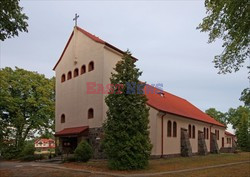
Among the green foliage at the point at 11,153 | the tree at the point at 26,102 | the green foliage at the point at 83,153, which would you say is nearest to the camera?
the green foliage at the point at 83,153

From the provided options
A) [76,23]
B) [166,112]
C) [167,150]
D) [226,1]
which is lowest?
[167,150]

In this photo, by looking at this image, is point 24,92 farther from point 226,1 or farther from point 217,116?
point 217,116

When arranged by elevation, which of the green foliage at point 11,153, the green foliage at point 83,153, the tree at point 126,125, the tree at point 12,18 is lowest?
the green foliage at point 11,153

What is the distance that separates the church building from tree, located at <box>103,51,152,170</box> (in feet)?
15.1

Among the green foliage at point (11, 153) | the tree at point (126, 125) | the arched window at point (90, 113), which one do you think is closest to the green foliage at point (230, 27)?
the tree at point (126, 125)

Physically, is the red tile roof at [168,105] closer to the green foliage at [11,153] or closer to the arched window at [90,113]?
the arched window at [90,113]

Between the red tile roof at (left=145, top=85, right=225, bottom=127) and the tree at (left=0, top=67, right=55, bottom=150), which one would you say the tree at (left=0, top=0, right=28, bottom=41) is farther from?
the tree at (left=0, top=67, right=55, bottom=150)

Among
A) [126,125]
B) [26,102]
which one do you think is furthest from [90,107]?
[26,102]

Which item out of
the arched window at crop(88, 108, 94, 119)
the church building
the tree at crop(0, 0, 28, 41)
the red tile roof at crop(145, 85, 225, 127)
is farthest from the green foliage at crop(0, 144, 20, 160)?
the tree at crop(0, 0, 28, 41)

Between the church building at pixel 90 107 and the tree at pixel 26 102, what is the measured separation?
6908 millimetres

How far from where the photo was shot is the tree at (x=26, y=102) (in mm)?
31297

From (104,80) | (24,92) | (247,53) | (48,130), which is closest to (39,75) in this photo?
(24,92)

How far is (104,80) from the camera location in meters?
23.0

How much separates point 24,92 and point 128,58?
2021 centimetres
